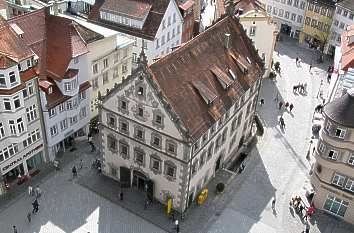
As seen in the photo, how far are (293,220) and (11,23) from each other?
4492 centimetres

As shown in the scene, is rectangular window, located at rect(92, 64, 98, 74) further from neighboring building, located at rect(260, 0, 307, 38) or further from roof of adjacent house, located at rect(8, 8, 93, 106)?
neighboring building, located at rect(260, 0, 307, 38)

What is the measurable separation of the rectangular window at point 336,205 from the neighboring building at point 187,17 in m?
44.1

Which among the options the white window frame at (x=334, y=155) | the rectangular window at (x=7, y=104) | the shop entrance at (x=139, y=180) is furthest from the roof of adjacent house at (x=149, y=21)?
the white window frame at (x=334, y=155)

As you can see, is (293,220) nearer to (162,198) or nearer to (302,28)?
(162,198)

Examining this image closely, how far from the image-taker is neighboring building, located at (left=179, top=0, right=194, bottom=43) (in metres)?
87.5

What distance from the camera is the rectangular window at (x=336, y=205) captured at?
194ft

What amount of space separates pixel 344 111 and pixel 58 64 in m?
37.0

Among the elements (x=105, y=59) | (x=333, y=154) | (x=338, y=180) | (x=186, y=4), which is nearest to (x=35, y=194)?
(x=105, y=59)

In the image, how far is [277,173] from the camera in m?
67.2

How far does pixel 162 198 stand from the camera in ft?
196

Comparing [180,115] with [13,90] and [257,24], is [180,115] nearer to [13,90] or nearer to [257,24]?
[13,90]

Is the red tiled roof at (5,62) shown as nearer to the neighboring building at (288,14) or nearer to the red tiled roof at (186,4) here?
the red tiled roof at (186,4)

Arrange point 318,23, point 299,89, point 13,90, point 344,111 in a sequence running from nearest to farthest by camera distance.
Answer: point 344,111 → point 13,90 → point 299,89 → point 318,23

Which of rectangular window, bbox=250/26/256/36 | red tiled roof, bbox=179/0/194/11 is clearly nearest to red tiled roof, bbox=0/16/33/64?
red tiled roof, bbox=179/0/194/11
